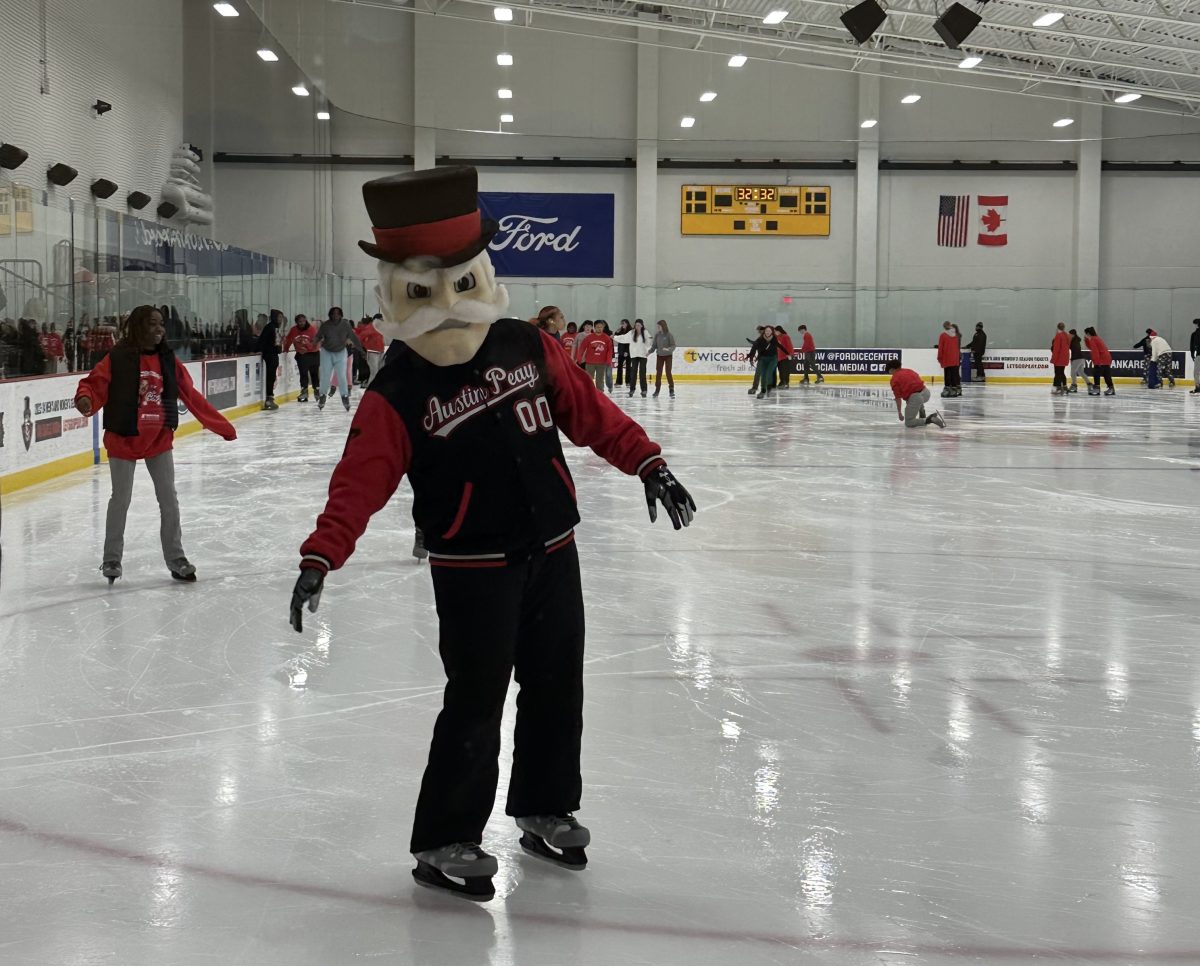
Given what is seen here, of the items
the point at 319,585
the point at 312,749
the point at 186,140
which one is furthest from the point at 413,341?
the point at 186,140

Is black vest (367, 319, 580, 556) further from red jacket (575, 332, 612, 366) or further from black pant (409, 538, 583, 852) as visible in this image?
red jacket (575, 332, 612, 366)

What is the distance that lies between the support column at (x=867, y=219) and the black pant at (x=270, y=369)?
1573 cm

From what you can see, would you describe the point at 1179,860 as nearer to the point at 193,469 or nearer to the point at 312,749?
the point at 312,749

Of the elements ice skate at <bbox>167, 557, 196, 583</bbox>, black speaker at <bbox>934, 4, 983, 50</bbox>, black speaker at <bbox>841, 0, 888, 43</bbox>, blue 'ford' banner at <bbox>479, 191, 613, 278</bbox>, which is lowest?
ice skate at <bbox>167, 557, 196, 583</bbox>

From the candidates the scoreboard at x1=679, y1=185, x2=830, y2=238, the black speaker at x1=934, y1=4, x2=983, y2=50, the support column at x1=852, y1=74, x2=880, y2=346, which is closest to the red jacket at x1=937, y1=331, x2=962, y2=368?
the support column at x1=852, y1=74, x2=880, y2=346

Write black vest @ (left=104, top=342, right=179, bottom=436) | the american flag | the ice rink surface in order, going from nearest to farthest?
the ice rink surface, black vest @ (left=104, top=342, right=179, bottom=436), the american flag

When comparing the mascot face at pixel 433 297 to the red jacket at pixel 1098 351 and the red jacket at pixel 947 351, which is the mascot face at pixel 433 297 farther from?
the red jacket at pixel 1098 351

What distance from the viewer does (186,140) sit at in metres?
24.4

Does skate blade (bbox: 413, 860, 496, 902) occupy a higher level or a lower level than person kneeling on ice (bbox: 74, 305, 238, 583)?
lower

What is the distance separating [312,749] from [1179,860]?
226 cm

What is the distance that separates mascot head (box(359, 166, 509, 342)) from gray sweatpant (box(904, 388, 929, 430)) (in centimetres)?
1409

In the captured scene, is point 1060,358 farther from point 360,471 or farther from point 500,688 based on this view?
point 360,471

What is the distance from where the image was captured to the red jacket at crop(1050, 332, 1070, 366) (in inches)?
1024

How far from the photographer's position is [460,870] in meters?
2.74
